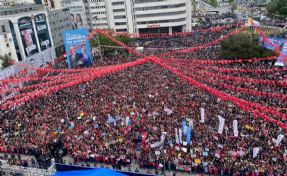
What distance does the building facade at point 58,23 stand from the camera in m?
53.7

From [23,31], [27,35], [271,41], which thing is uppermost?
[23,31]

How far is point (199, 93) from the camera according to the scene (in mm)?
24703

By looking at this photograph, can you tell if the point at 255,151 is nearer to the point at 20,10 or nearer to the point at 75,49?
the point at 75,49

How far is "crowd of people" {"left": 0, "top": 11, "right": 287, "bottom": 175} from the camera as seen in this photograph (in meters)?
16.7

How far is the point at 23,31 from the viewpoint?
43.8m

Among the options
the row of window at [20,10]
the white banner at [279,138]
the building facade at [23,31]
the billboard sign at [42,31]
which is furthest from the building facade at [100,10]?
the white banner at [279,138]

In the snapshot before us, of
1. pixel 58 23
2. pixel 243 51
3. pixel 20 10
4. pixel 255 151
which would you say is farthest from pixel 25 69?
pixel 255 151

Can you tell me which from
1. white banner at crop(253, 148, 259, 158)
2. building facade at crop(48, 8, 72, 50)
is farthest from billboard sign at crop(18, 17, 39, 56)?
white banner at crop(253, 148, 259, 158)

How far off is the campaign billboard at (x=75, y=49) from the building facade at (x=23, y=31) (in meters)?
9.51

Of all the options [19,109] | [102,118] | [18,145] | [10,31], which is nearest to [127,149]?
[102,118]

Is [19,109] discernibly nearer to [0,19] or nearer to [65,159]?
[65,159]

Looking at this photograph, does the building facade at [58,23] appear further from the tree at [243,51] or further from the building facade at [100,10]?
the tree at [243,51]

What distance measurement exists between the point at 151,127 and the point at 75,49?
22.4 metres

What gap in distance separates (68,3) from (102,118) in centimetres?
5283
